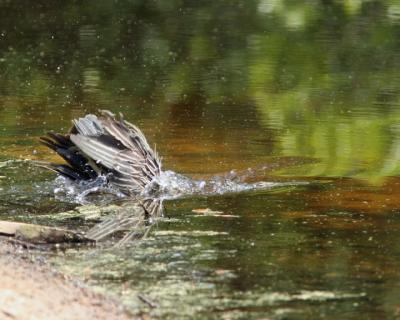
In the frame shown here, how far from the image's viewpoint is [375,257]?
5.85 metres

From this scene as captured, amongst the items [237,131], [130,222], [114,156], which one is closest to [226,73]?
[237,131]

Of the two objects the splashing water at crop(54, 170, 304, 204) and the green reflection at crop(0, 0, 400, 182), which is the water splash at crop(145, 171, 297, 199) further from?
the green reflection at crop(0, 0, 400, 182)

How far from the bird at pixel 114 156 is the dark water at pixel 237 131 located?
1.00 feet

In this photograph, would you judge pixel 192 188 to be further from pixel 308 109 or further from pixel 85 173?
pixel 308 109

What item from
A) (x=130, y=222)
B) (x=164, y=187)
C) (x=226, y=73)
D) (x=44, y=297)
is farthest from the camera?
(x=226, y=73)


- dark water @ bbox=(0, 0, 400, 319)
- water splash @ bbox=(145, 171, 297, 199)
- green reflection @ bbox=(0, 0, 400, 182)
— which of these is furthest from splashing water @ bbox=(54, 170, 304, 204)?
Answer: green reflection @ bbox=(0, 0, 400, 182)

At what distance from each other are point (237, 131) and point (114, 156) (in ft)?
7.34

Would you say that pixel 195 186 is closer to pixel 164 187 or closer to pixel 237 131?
pixel 164 187

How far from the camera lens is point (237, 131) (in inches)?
373

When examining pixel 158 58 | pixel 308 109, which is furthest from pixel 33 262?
pixel 158 58

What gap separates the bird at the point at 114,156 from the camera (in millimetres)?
7426

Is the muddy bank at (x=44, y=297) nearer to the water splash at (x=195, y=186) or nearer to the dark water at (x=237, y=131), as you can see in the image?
the dark water at (x=237, y=131)

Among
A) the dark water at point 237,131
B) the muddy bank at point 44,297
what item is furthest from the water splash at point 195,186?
the muddy bank at point 44,297

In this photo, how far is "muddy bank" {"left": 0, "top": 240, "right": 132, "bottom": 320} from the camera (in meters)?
4.79
